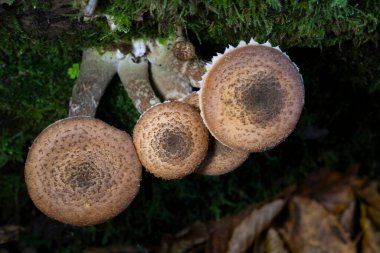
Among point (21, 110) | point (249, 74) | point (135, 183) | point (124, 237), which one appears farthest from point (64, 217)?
point (124, 237)

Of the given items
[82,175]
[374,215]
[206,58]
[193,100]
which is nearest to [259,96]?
[193,100]

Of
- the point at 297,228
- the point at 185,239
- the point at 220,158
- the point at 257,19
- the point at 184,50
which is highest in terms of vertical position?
the point at 257,19

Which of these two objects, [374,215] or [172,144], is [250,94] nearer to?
[172,144]

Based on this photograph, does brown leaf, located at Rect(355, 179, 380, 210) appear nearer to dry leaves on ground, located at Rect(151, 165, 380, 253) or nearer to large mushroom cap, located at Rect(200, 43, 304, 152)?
A: dry leaves on ground, located at Rect(151, 165, 380, 253)

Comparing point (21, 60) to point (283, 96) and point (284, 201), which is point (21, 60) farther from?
point (284, 201)

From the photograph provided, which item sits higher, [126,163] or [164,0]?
[164,0]
